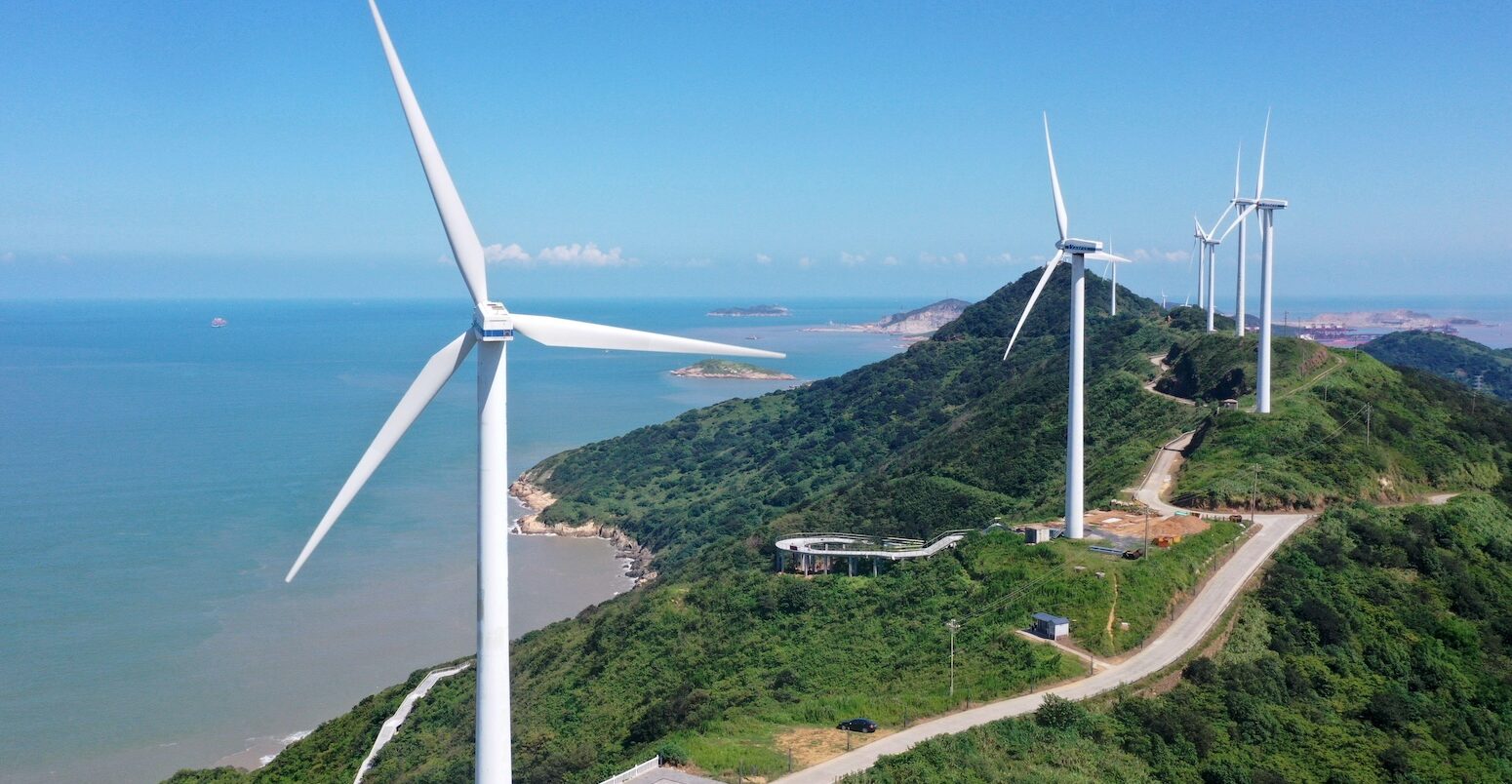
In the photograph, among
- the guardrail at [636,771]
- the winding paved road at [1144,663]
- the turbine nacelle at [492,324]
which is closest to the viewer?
the turbine nacelle at [492,324]

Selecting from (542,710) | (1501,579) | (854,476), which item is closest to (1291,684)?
(1501,579)

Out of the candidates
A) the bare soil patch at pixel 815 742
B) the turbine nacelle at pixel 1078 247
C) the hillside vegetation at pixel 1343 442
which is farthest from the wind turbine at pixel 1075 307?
the bare soil patch at pixel 815 742

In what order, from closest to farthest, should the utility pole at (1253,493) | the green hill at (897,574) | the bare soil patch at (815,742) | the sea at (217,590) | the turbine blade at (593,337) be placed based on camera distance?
1. the turbine blade at (593,337)
2. the bare soil patch at (815,742)
3. the green hill at (897,574)
4. the utility pole at (1253,493)
5. the sea at (217,590)

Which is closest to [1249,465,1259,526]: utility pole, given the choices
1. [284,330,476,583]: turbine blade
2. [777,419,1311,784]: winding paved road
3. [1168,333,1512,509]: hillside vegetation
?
[1168,333,1512,509]: hillside vegetation

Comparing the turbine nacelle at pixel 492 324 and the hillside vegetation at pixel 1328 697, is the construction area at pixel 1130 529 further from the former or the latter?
the turbine nacelle at pixel 492 324

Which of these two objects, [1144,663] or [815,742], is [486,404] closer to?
[815,742]

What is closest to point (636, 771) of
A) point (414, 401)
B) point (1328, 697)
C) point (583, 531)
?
point (414, 401)

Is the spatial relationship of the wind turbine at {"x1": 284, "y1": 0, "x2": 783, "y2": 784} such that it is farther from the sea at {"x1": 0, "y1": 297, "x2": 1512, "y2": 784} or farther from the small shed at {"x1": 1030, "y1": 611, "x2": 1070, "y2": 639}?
the sea at {"x1": 0, "y1": 297, "x2": 1512, "y2": 784}
